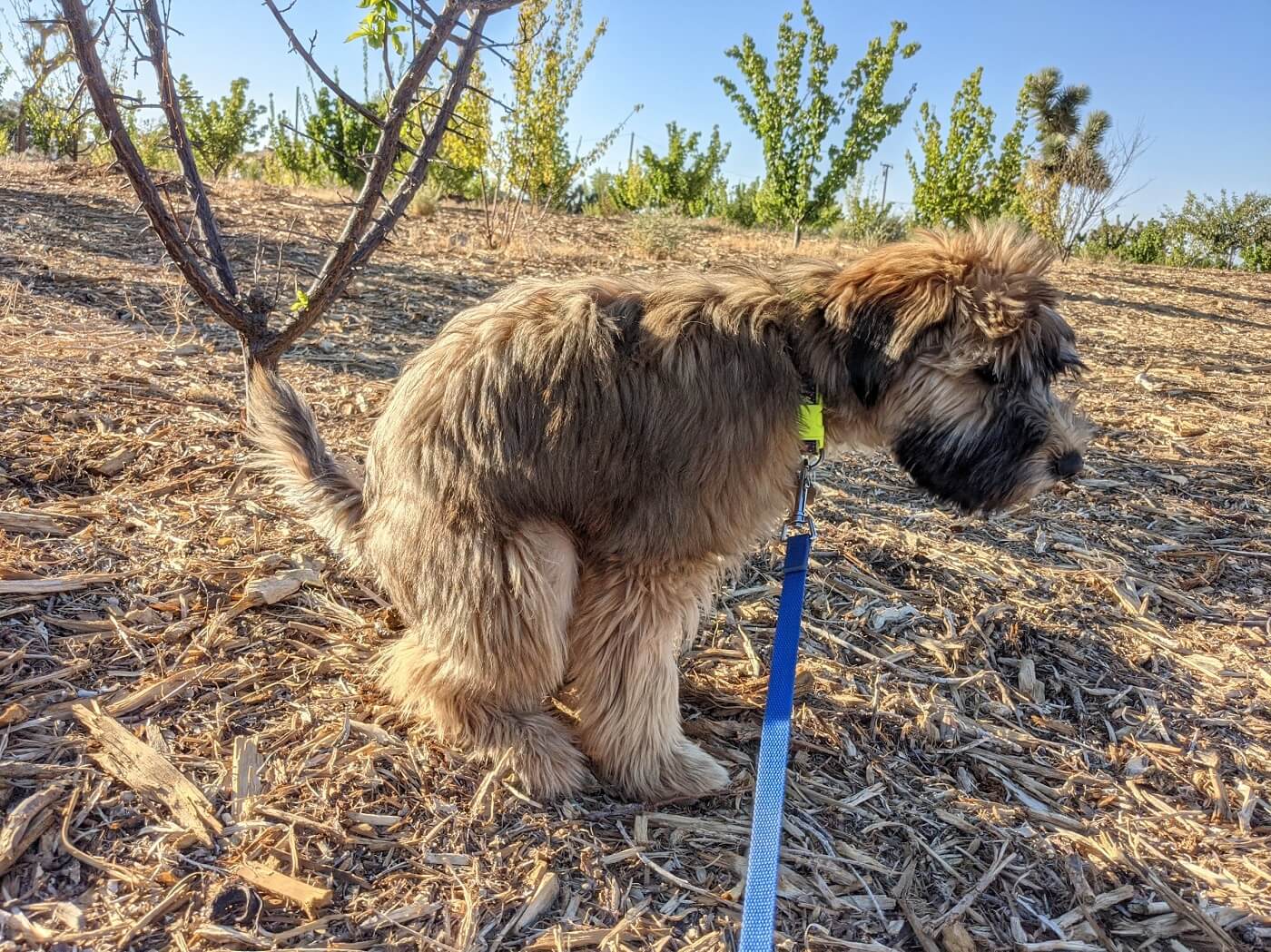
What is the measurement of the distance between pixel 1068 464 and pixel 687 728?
1693 millimetres

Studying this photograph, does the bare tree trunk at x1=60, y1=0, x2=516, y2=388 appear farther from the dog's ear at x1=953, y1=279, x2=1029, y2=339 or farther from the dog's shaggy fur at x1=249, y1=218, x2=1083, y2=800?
the dog's ear at x1=953, y1=279, x2=1029, y2=339

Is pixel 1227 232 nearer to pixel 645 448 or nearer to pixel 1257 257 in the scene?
pixel 1257 257

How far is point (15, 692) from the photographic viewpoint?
8.75 ft

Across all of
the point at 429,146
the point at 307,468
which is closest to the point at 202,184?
the point at 429,146

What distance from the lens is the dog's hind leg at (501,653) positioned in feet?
8.48

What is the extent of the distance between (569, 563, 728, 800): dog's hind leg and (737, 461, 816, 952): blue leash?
0.32 m

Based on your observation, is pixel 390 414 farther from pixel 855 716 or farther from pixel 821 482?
pixel 821 482

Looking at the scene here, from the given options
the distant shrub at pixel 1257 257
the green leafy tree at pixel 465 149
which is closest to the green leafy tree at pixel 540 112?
the green leafy tree at pixel 465 149

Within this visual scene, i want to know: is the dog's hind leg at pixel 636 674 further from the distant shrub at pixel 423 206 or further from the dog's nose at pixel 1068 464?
the distant shrub at pixel 423 206

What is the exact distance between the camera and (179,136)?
12.5 feet

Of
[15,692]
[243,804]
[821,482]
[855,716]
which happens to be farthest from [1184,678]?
[15,692]

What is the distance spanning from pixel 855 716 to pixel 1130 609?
5.85 ft

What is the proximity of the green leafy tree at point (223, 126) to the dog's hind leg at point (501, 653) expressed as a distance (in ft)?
53.1

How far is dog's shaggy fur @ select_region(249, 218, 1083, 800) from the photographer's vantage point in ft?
8.38
